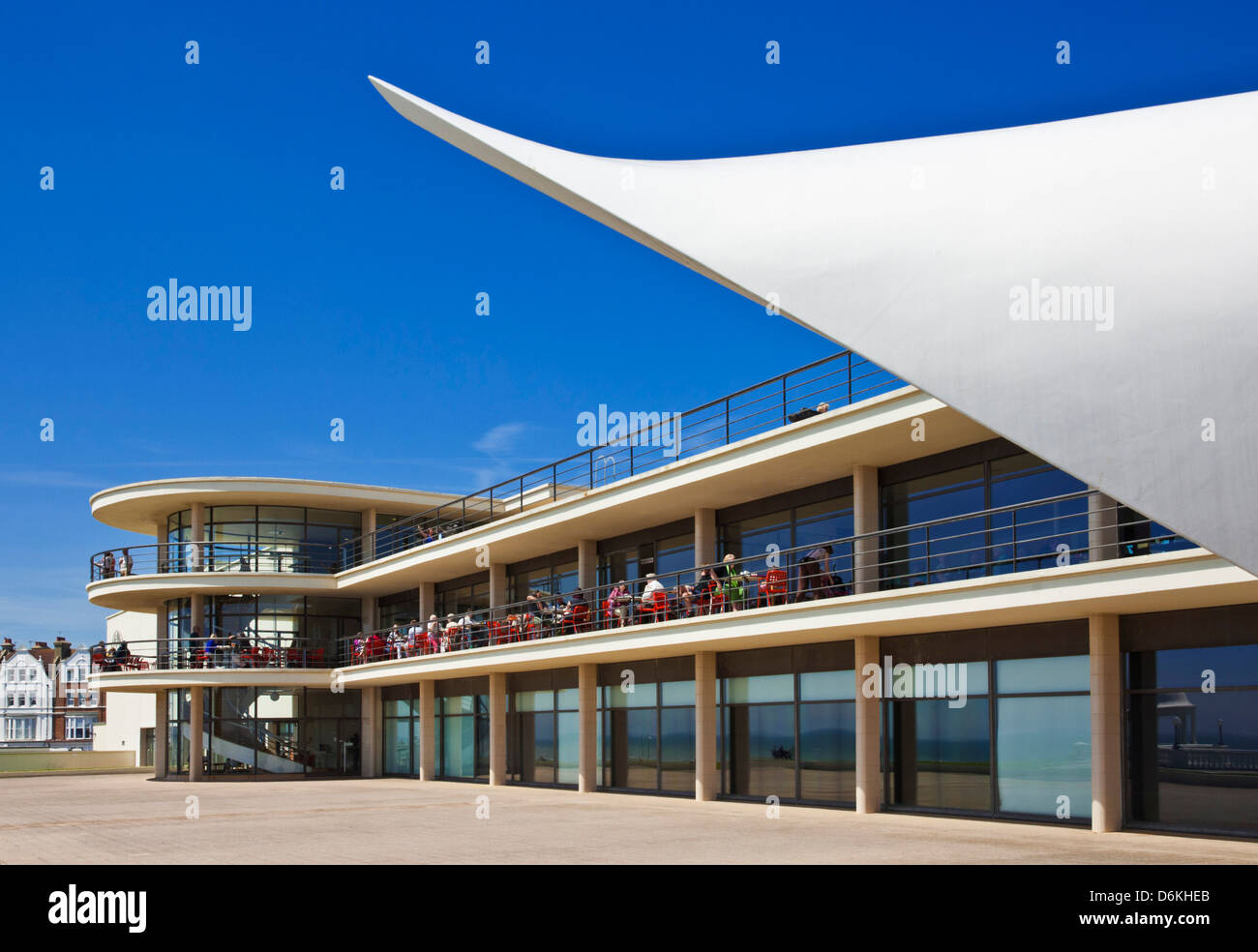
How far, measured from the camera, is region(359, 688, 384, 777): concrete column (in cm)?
3819

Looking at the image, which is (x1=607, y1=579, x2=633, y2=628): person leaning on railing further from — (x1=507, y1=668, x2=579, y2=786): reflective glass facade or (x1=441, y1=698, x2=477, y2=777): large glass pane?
(x1=441, y1=698, x2=477, y2=777): large glass pane

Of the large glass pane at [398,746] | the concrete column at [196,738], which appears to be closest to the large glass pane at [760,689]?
the large glass pane at [398,746]

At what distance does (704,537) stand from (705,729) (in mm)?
3804

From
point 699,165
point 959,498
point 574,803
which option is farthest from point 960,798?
point 699,165

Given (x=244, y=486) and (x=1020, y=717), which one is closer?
(x=1020, y=717)

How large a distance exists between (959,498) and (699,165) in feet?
33.4

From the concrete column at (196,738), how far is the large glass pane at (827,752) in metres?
21.3

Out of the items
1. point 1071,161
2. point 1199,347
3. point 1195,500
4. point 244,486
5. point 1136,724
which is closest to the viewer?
point 1195,500

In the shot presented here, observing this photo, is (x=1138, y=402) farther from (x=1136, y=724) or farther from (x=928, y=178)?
(x=1136, y=724)

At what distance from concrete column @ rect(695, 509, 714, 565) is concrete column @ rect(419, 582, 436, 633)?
14.1 metres

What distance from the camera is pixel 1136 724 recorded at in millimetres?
16641

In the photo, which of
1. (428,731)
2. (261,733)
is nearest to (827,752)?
(428,731)

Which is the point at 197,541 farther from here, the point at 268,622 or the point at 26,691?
the point at 26,691

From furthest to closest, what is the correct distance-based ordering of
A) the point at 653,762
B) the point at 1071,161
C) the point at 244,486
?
1. the point at 244,486
2. the point at 653,762
3. the point at 1071,161
